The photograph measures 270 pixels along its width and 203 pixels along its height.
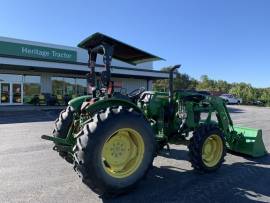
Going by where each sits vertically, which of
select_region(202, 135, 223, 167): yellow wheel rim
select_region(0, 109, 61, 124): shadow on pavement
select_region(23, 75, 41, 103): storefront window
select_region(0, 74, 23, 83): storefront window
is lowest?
select_region(0, 109, 61, 124): shadow on pavement

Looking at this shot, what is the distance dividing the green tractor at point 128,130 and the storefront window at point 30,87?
22592 millimetres

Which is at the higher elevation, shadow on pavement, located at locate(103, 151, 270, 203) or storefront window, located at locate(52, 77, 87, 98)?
storefront window, located at locate(52, 77, 87, 98)

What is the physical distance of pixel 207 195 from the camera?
480 centimetres

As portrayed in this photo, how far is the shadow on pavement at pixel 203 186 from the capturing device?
183 inches

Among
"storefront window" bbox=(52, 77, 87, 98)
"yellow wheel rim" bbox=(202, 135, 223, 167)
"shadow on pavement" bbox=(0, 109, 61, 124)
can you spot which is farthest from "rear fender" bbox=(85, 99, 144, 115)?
"storefront window" bbox=(52, 77, 87, 98)

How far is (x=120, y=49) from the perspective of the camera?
18.7 ft

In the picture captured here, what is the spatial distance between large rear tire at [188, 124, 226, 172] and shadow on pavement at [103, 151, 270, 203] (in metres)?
0.18

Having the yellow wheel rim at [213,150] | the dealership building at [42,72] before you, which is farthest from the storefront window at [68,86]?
the yellow wheel rim at [213,150]

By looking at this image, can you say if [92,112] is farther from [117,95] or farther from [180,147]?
[180,147]

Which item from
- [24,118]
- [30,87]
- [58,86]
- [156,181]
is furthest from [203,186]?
[58,86]

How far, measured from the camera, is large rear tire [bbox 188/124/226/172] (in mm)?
5832

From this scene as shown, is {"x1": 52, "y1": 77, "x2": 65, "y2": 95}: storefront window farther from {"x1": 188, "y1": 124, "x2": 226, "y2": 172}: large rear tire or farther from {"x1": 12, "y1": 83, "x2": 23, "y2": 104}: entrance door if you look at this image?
{"x1": 188, "y1": 124, "x2": 226, "y2": 172}: large rear tire

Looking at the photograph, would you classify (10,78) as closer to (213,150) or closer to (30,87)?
(30,87)

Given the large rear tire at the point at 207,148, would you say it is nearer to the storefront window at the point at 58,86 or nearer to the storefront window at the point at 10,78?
the storefront window at the point at 10,78
